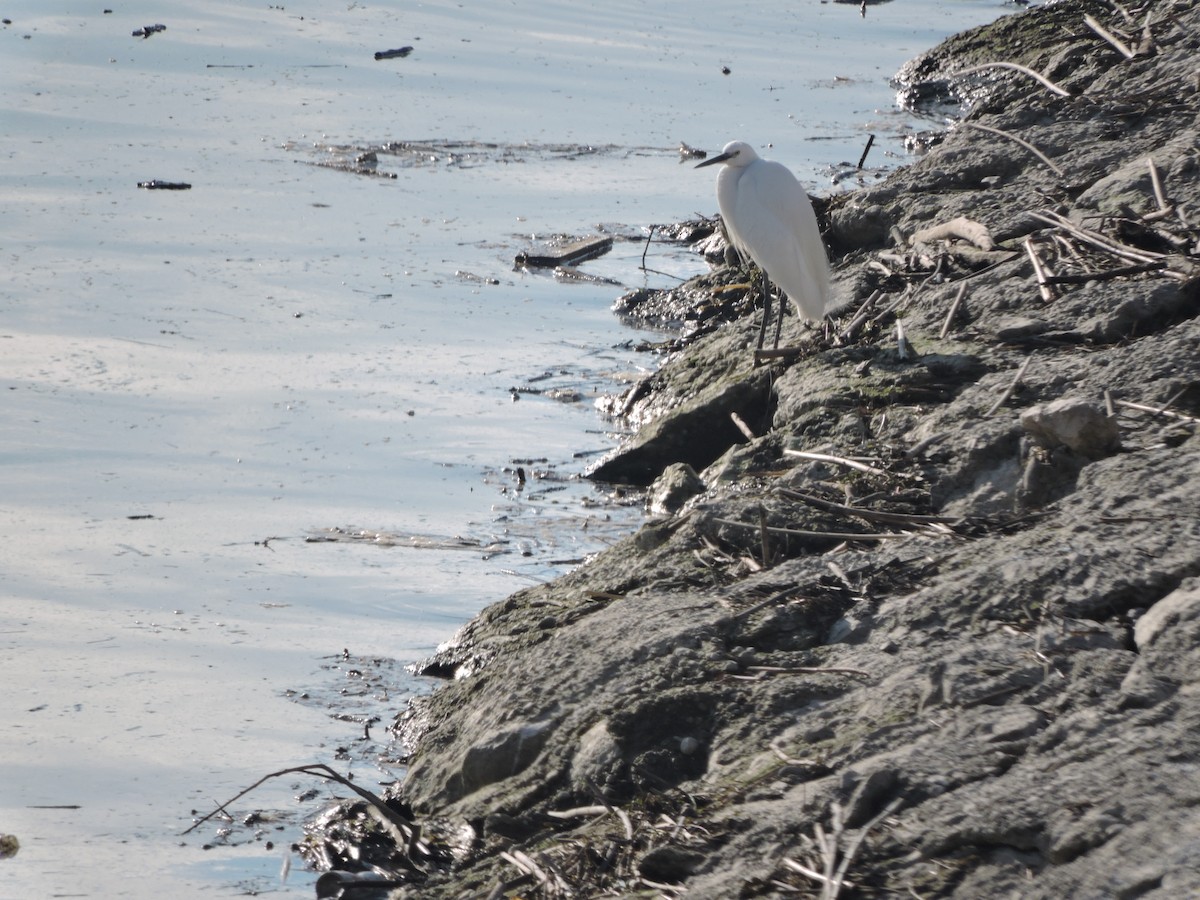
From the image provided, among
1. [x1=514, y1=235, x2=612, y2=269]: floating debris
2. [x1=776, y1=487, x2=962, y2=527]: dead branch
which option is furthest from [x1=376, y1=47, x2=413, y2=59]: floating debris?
[x1=776, y1=487, x2=962, y2=527]: dead branch

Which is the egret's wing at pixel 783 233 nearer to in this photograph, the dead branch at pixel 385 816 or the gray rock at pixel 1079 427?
the gray rock at pixel 1079 427

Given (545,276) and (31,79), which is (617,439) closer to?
(545,276)

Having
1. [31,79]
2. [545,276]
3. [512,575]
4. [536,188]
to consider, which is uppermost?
[31,79]

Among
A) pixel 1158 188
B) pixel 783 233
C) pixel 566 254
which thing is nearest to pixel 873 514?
pixel 1158 188

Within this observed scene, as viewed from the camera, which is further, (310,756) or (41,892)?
(310,756)

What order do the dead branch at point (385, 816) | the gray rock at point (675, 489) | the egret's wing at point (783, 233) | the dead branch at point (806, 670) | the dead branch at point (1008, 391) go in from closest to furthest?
1. the dead branch at point (806, 670)
2. the dead branch at point (385, 816)
3. the dead branch at point (1008, 391)
4. the gray rock at point (675, 489)
5. the egret's wing at point (783, 233)

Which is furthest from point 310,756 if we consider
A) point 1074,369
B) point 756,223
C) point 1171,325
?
point 756,223

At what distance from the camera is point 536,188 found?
10.0 m

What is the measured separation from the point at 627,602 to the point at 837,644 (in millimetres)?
738

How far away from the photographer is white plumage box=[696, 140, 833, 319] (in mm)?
5980

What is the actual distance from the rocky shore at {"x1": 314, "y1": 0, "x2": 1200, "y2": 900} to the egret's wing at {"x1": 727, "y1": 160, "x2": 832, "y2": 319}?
28cm

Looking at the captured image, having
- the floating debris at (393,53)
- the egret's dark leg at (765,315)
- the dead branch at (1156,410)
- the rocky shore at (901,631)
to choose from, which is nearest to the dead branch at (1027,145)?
the rocky shore at (901,631)

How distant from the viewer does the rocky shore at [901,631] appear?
2.59m

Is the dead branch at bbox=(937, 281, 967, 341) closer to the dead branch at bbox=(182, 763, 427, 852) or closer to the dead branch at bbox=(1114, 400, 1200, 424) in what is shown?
the dead branch at bbox=(1114, 400, 1200, 424)
